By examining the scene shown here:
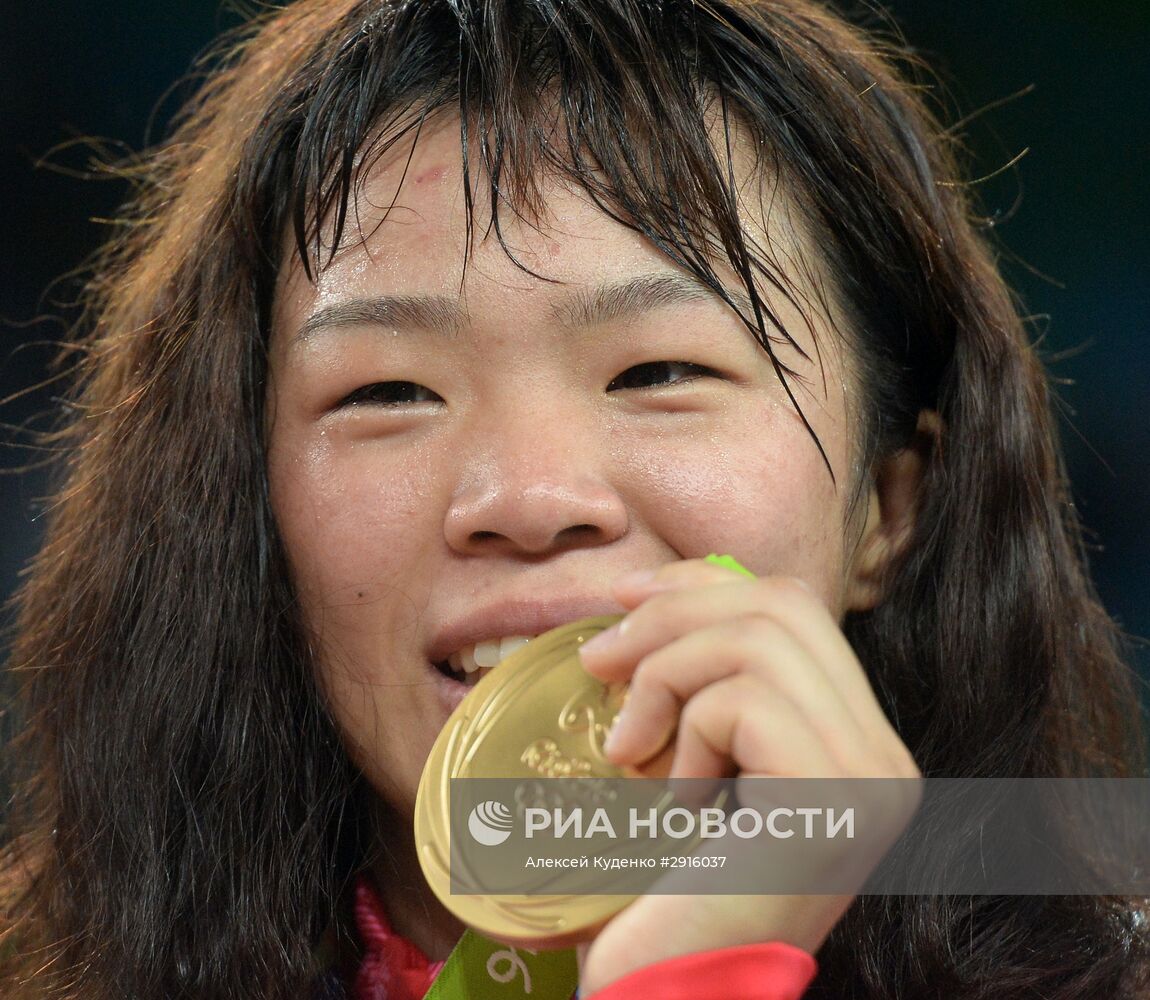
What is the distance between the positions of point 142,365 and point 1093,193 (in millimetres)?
2468

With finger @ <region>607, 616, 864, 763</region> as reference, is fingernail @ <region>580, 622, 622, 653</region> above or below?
above

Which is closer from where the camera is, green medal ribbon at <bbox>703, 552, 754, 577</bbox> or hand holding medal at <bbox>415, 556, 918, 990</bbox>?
hand holding medal at <bbox>415, 556, 918, 990</bbox>

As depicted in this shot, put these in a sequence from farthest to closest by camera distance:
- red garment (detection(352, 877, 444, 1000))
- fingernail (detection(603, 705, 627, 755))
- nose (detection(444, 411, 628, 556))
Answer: red garment (detection(352, 877, 444, 1000))
nose (detection(444, 411, 628, 556))
fingernail (detection(603, 705, 627, 755))

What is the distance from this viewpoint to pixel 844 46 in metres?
2.10

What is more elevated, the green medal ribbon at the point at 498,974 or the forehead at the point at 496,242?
the forehead at the point at 496,242

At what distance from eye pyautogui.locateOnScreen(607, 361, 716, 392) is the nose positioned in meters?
0.10

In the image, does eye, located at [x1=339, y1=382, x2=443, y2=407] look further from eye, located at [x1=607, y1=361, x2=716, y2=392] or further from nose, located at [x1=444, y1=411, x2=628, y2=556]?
eye, located at [x1=607, y1=361, x2=716, y2=392]

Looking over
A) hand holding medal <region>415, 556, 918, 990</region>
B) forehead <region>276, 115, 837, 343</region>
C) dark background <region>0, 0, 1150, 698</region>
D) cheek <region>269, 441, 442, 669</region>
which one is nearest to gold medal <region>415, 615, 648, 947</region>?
hand holding medal <region>415, 556, 918, 990</region>

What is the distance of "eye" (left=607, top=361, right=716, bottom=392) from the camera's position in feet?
5.56

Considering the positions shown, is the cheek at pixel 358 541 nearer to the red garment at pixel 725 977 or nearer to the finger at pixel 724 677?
the finger at pixel 724 677

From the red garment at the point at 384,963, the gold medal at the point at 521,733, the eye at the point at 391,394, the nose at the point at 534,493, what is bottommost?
the red garment at the point at 384,963

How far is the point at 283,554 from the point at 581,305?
1.95 ft

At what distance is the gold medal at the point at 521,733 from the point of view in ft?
4.71

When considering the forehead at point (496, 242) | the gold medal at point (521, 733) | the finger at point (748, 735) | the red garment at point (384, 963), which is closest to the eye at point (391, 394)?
the forehead at point (496, 242)
